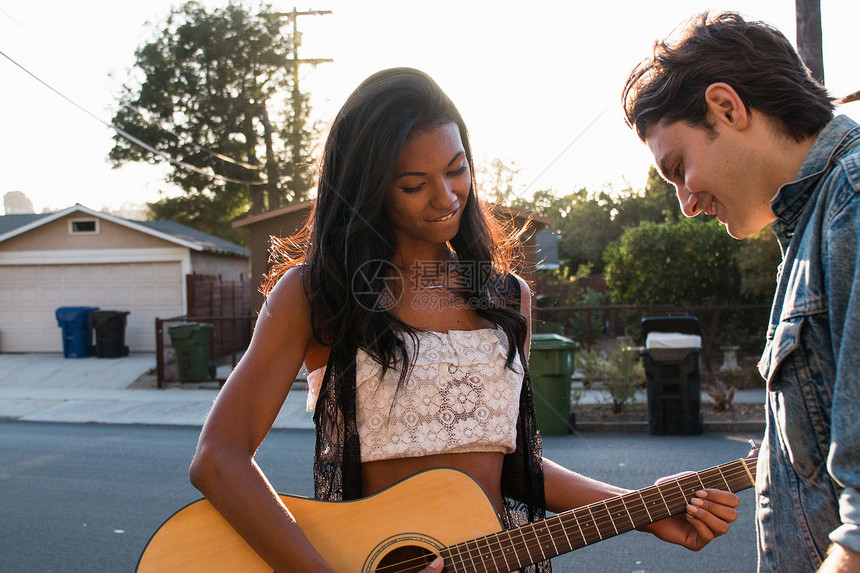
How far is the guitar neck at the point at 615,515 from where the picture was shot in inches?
67.8

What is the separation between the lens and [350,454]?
1761 mm

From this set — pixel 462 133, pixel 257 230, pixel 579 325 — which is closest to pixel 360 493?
pixel 462 133

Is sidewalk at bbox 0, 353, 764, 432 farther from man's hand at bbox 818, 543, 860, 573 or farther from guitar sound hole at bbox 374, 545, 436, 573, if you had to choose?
man's hand at bbox 818, 543, 860, 573

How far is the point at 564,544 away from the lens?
1744 millimetres

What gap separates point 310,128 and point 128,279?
15365mm

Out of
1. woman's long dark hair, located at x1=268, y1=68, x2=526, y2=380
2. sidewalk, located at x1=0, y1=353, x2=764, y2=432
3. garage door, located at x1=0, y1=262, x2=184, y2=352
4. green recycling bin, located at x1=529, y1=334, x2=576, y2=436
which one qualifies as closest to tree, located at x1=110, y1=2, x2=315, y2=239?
garage door, located at x1=0, y1=262, x2=184, y2=352

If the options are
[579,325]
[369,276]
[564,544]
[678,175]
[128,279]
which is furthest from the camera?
[128,279]

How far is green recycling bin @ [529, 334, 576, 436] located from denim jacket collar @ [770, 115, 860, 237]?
660 centimetres

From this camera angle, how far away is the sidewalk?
31.1 ft

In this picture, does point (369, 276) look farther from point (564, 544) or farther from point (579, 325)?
point (579, 325)

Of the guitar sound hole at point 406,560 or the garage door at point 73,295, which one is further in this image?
the garage door at point 73,295

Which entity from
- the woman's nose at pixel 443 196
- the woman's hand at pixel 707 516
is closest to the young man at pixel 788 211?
the woman's hand at pixel 707 516

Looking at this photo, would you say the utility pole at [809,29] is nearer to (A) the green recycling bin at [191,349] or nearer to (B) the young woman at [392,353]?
(B) the young woman at [392,353]

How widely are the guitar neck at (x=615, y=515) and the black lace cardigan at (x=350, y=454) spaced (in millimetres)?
122
